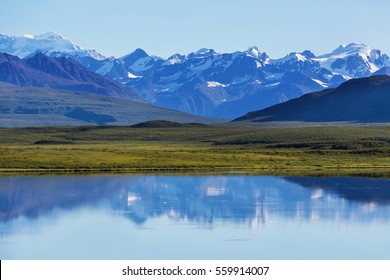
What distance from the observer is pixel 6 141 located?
19575 cm

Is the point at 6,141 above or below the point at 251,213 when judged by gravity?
above

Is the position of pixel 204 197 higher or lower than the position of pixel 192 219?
higher

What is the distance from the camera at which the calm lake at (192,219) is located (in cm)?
4453

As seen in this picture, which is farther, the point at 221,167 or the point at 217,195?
the point at 221,167

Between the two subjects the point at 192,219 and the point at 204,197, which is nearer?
the point at 192,219

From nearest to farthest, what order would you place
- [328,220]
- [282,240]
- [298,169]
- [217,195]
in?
1. [282,240]
2. [328,220]
3. [217,195]
4. [298,169]

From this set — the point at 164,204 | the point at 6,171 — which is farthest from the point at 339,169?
the point at 164,204

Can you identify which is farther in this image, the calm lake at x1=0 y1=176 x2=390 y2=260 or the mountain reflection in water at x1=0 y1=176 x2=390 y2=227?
the mountain reflection in water at x1=0 y1=176 x2=390 y2=227

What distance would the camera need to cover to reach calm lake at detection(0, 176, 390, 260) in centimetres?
4453

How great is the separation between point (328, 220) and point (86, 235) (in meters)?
15.7

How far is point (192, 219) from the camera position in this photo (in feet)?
187

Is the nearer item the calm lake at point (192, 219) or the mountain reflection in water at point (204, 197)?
the calm lake at point (192, 219)
